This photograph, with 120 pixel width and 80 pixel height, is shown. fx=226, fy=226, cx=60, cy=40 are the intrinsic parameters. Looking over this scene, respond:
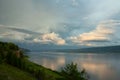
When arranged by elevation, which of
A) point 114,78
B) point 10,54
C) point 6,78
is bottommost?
point 114,78

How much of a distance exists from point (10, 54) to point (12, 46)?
2007 centimetres

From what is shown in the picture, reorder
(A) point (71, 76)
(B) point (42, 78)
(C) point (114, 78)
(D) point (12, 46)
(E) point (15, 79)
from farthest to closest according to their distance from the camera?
(C) point (114, 78)
(D) point (12, 46)
(A) point (71, 76)
(B) point (42, 78)
(E) point (15, 79)

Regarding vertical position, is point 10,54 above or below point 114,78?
above

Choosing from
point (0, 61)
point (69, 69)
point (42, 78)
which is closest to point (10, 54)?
point (0, 61)

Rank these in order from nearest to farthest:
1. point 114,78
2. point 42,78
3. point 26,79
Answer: point 26,79, point 42,78, point 114,78

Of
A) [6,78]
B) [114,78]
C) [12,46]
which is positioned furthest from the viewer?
[114,78]

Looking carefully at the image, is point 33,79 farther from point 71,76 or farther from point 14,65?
point 71,76

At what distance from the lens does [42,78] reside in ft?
117

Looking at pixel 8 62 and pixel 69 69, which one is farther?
pixel 69 69

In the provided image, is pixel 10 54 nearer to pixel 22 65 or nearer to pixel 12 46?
pixel 22 65

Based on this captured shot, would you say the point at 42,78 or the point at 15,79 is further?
the point at 42,78

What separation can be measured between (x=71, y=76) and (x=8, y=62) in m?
12.0

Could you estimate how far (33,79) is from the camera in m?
33.8

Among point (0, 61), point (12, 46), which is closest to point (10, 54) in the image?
point (0, 61)
